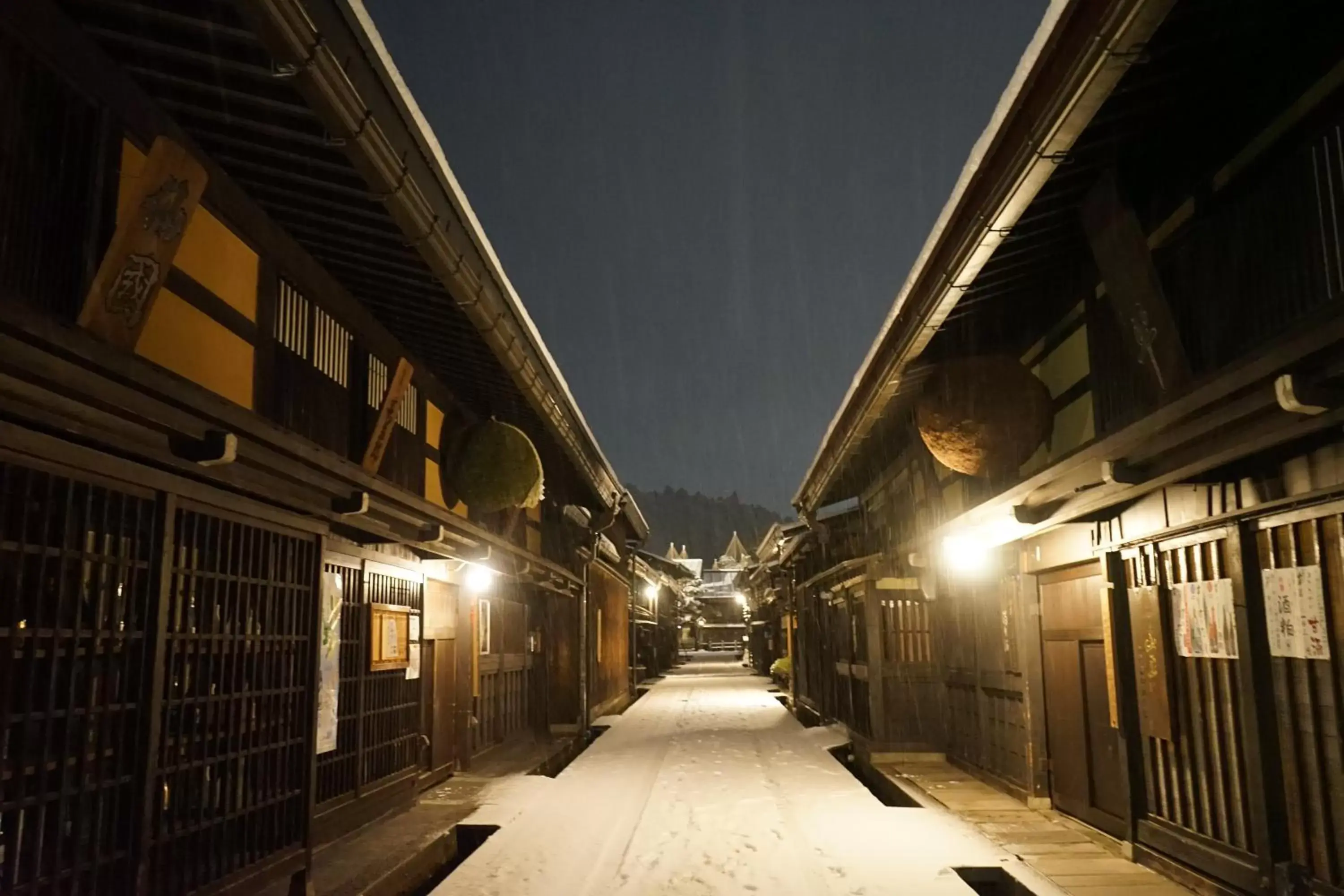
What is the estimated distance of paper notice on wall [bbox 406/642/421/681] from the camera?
1245 cm

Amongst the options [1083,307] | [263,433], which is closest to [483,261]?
[263,433]

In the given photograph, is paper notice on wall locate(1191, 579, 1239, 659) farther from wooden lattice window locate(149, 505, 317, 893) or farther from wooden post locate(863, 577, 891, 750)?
wooden post locate(863, 577, 891, 750)

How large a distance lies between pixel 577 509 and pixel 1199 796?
17402 millimetres

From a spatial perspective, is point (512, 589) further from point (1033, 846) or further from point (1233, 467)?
point (1233, 467)

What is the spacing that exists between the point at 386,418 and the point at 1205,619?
25.9 ft

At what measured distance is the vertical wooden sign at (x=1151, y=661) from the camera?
8.10 metres

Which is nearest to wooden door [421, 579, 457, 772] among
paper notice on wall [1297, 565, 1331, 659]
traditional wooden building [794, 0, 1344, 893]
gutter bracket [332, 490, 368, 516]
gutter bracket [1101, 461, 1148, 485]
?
gutter bracket [332, 490, 368, 516]

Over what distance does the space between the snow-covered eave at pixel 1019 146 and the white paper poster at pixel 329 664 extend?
19.8 ft

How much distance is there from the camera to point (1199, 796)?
7.68 m

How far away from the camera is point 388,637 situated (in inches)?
454

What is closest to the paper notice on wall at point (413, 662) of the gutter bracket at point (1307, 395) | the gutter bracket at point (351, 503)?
the gutter bracket at point (351, 503)

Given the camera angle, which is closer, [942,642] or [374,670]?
[374,670]

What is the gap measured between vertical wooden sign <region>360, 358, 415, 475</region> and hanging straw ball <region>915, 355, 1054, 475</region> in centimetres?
579

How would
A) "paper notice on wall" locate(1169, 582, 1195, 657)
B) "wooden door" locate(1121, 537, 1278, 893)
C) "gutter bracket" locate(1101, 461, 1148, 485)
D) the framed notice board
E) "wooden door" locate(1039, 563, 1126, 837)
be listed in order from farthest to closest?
the framed notice board < "wooden door" locate(1039, 563, 1126, 837) < "paper notice on wall" locate(1169, 582, 1195, 657) < "gutter bracket" locate(1101, 461, 1148, 485) < "wooden door" locate(1121, 537, 1278, 893)
